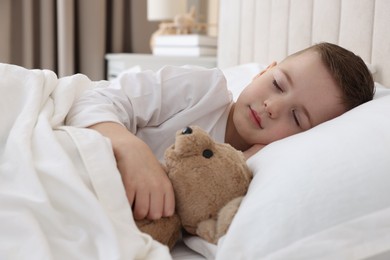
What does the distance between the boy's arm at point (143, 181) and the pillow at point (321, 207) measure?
0.12 metres

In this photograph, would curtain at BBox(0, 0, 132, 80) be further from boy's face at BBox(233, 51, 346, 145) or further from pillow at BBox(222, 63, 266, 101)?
boy's face at BBox(233, 51, 346, 145)

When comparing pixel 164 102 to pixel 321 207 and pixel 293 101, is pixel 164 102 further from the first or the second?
pixel 321 207

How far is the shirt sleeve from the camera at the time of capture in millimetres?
1060

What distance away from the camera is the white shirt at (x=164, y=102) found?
3.58 feet

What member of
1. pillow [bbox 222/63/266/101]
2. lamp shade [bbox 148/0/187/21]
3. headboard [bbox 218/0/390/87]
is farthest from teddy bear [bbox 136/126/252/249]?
lamp shade [bbox 148/0/187/21]

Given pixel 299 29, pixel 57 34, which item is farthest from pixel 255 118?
pixel 57 34

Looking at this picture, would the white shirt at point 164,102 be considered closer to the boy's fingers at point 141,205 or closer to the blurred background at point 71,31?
the boy's fingers at point 141,205

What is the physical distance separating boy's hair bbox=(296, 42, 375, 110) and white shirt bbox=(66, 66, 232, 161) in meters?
0.25

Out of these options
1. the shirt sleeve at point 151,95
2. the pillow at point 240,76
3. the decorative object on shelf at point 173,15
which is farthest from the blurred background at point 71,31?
the shirt sleeve at point 151,95

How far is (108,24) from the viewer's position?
3234 mm

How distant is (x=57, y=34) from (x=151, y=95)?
2.07 meters

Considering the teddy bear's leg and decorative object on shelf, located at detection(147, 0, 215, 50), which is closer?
the teddy bear's leg

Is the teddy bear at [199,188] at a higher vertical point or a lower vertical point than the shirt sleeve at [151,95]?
lower

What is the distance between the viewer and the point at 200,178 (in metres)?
0.78
